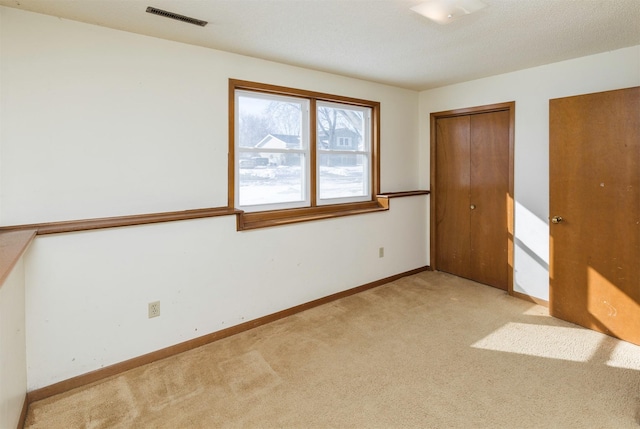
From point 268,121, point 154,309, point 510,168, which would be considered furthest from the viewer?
point 510,168

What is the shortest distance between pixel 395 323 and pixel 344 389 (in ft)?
3.50

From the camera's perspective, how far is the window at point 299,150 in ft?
10.5

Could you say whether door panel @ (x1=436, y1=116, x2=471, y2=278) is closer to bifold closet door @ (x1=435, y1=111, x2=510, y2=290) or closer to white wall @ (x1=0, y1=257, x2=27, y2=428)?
bifold closet door @ (x1=435, y1=111, x2=510, y2=290)

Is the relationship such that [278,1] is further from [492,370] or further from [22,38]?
[492,370]

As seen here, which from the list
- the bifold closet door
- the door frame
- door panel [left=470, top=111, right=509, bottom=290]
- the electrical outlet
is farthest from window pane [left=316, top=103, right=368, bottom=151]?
the electrical outlet

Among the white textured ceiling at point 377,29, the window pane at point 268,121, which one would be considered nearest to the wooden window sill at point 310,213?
the window pane at point 268,121

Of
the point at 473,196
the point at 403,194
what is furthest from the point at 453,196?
the point at 403,194

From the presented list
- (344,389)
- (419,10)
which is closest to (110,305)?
(344,389)

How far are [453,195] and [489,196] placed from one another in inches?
18.3

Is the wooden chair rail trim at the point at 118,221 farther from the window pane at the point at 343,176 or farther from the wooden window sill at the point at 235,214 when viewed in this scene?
the window pane at the point at 343,176

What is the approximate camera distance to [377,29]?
2.49m

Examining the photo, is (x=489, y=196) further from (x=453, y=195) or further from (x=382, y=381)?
(x=382, y=381)

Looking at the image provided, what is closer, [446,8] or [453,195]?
[446,8]

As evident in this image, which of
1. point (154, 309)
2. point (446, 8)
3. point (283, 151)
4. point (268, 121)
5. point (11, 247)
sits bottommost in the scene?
point (154, 309)
